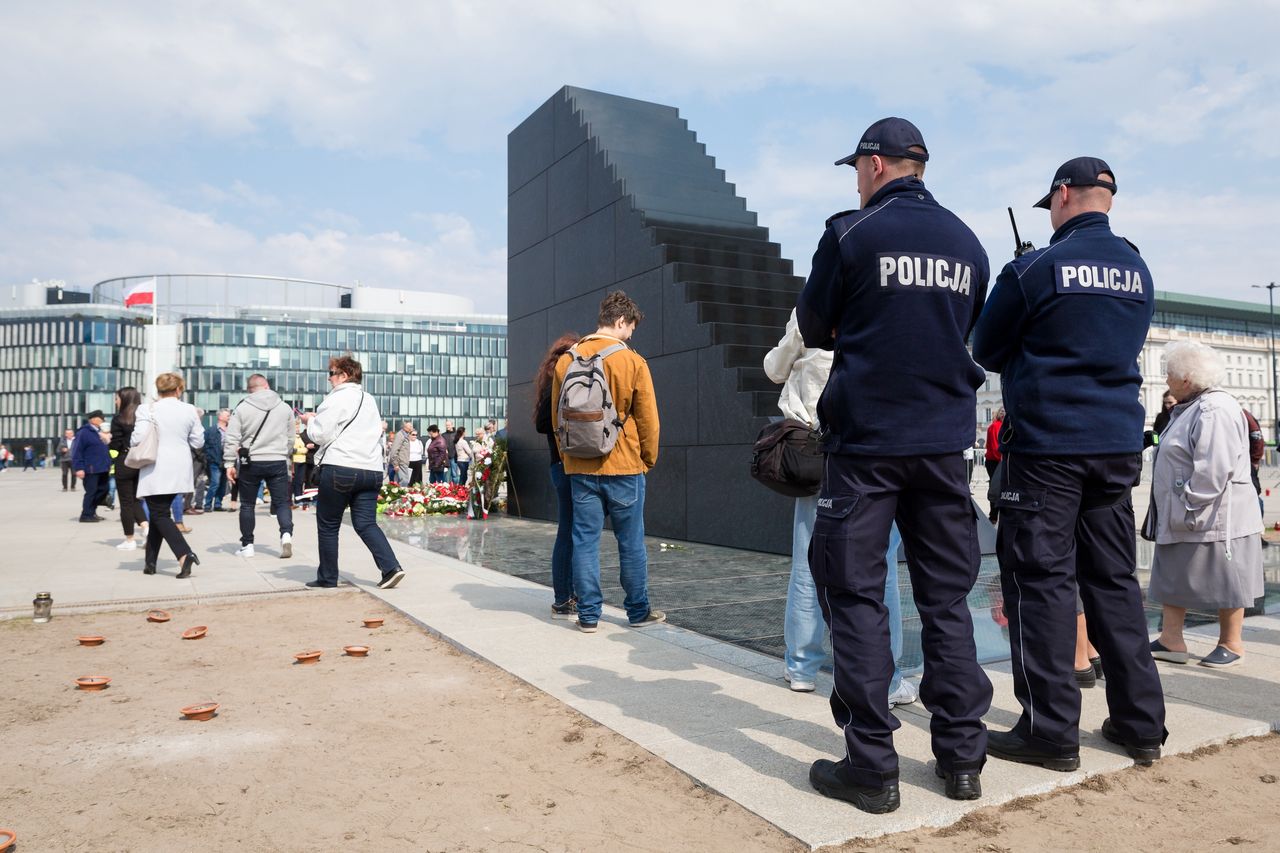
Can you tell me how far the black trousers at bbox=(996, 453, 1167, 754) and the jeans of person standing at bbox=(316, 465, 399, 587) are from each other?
4971 millimetres

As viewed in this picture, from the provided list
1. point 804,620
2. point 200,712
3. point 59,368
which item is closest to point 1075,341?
point 804,620

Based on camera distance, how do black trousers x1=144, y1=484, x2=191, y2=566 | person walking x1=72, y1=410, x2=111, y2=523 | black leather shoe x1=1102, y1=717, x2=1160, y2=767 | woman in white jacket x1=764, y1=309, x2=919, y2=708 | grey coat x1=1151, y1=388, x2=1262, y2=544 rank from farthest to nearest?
person walking x1=72, y1=410, x2=111, y2=523
black trousers x1=144, y1=484, x2=191, y2=566
grey coat x1=1151, y1=388, x2=1262, y2=544
woman in white jacket x1=764, y1=309, x2=919, y2=708
black leather shoe x1=1102, y1=717, x2=1160, y2=767

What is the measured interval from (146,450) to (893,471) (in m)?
6.94

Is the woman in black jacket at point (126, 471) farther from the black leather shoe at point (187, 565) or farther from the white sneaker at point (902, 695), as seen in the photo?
the white sneaker at point (902, 695)

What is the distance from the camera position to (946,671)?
2.90 m

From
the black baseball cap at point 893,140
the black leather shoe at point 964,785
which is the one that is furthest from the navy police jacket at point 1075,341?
the black leather shoe at point 964,785

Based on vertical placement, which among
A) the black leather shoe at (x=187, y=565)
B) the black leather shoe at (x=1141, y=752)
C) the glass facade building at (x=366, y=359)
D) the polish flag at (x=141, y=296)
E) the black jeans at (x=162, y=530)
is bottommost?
the black leather shoe at (x=1141, y=752)

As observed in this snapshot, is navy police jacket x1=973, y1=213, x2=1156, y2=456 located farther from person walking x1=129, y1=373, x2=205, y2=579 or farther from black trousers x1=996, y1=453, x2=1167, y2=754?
person walking x1=129, y1=373, x2=205, y2=579

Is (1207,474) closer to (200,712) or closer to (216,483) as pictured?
(200,712)

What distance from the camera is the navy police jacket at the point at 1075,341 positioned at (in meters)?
3.19

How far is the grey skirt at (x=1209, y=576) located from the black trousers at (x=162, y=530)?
6.99m

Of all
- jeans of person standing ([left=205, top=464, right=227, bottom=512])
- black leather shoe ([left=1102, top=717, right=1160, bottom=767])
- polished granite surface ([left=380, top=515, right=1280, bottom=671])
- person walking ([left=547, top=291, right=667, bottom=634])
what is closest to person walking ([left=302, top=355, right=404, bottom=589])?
polished granite surface ([left=380, top=515, right=1280, bottom=671])

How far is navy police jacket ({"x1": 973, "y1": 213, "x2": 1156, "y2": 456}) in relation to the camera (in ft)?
10.5

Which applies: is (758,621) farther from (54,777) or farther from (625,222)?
(625,222)
